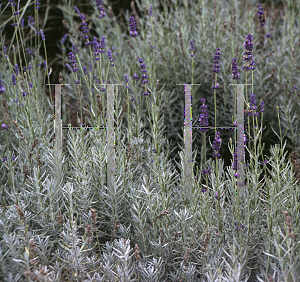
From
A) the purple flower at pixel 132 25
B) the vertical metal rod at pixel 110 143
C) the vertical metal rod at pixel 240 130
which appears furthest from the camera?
the purple flower at pixel 132 25

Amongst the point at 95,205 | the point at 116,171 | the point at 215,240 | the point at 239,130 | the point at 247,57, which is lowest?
the point at 215,240

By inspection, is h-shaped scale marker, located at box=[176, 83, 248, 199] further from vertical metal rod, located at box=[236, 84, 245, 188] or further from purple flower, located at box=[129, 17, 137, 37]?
purple flower, located at box=[129, 17, 137, 37]

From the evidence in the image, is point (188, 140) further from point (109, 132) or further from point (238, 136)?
point (109, 132)

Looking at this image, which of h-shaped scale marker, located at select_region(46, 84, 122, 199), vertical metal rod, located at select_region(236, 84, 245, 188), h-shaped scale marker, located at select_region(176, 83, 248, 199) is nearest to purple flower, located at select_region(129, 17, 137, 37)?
h-shaped scale marker, located at select_region(46, 84, 122, 199)

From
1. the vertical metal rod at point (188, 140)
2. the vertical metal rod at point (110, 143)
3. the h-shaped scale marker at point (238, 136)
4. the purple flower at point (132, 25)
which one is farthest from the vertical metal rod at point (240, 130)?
the purple flower at point (132, 25)

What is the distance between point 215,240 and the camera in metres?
1.72

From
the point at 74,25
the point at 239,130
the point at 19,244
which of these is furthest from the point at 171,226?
the point at 74,25

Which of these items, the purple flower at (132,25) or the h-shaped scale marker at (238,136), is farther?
the purple flower at (132,25)

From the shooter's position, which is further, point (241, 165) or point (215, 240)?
point (215, 240)

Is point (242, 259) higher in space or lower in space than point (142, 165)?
lower

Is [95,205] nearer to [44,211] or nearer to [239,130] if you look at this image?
[44,211]

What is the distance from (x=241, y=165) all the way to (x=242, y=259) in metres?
0.40

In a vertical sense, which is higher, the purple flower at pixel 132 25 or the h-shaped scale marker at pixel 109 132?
the purple flower at pixel 132 25

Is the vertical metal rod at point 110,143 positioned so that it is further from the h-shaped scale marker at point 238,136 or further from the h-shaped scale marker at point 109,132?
the h-shaped scale marker at point 238,136
